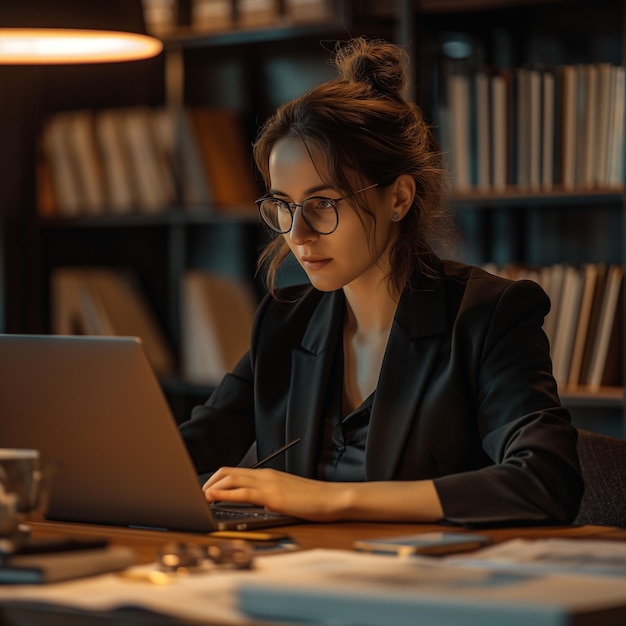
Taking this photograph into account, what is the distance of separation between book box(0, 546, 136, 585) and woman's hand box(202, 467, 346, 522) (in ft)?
1.18

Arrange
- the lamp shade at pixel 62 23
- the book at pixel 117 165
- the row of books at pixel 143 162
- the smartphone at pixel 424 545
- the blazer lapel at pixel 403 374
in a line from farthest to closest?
1. the book at pixel 117 165
2. the row of books at pixel 143 162
3. the blazer lapel at pixel 403 374
4. the lamp shade at pixel 62 23
5. the smartphone at pixel 424 545

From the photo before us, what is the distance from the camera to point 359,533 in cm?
152

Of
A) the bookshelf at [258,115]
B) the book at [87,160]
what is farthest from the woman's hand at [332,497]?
the book at [87,160]

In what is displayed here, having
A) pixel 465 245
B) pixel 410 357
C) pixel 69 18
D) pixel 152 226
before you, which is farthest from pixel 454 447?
pixel 152 226

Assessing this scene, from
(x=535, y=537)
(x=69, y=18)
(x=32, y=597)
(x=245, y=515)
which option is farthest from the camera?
(x=69, y=18)

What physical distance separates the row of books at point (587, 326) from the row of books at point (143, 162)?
998 mm

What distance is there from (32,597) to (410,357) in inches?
38.6

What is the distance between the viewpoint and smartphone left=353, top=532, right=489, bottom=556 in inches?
51.4

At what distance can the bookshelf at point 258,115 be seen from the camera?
323 centimetres

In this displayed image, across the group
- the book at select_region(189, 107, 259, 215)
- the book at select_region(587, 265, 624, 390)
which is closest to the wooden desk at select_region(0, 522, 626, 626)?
the book at select_region(587, 265, 624, 390)

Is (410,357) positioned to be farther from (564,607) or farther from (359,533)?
(564,607)

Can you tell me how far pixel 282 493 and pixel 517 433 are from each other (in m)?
0.38

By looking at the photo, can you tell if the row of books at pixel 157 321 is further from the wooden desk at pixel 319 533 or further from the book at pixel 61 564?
the book at pixel 61 564

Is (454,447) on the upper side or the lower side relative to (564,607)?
A: lower
